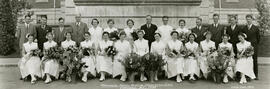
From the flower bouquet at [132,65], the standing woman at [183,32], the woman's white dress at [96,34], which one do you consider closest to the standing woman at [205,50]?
the standing woman at [183,32]

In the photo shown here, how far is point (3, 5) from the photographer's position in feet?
60.5

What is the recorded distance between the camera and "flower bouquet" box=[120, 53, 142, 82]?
9148mm

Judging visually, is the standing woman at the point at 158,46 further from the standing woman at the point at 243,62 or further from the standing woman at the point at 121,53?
the standing woman at the point at 243,62

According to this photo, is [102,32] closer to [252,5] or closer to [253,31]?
[253,31]

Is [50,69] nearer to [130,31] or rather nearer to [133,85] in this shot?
[133,85]

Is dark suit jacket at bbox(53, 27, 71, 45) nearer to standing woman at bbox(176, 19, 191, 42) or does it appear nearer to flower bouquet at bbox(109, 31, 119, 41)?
flower bouquet at bbox(109, 31, 119, 41)

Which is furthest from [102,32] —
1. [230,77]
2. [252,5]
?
[252,5]

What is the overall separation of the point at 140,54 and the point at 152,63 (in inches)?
27.7

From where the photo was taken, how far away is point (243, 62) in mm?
9781

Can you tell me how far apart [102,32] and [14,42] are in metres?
10.5

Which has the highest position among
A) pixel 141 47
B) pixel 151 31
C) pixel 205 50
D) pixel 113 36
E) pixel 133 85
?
pixel 151 31

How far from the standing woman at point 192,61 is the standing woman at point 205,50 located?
14 cm

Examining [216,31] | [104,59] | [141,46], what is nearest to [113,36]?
[104,59]

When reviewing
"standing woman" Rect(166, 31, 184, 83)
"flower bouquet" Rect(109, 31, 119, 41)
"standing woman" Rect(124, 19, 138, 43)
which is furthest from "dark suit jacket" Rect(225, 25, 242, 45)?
"flower bouquet" Rect(109, 31, 119, 41)
